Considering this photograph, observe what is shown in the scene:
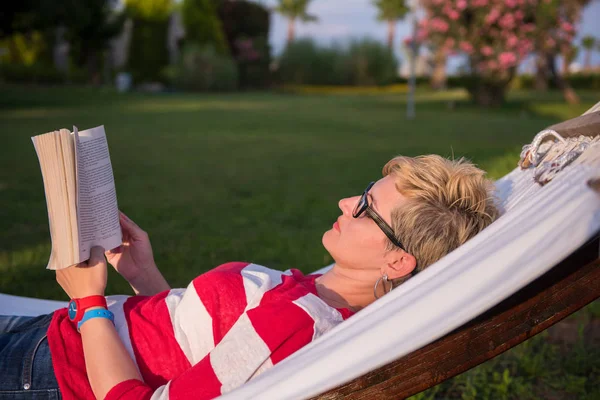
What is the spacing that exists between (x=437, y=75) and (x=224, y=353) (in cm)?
3822

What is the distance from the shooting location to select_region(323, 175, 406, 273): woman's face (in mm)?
1730

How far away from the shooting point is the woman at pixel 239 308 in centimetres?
150

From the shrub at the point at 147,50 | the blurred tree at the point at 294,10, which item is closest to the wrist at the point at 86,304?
the shrub at the point at 147,50

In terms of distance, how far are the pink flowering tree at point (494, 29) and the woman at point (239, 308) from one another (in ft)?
51.5

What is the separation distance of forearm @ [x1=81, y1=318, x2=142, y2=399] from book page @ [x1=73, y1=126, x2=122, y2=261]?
181 mm

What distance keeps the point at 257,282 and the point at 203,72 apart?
2819cm

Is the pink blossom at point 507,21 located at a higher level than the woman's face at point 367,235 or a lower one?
higher

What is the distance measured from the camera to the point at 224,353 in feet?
4.79

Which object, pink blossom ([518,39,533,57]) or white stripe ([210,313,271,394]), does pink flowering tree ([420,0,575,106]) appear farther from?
white stripe ([210,313,271,394])

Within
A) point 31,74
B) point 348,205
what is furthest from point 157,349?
point 31,74

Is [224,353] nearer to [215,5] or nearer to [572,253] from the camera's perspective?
[572,253]

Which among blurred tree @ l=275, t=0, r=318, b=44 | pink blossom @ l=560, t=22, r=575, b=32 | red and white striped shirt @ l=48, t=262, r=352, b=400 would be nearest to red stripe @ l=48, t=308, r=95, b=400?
red and white striped shirt @ l=48, t=262, r=352, b=400

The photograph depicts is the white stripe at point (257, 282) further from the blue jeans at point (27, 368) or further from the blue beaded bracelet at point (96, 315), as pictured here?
the blue jeans at point (27, 368)

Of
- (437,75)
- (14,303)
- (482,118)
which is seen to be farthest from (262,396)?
(437,75)
